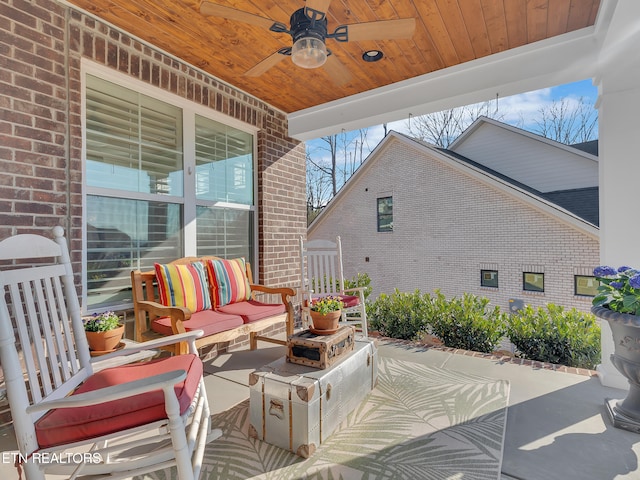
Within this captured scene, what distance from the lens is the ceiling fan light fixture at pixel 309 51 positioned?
6.16 ft

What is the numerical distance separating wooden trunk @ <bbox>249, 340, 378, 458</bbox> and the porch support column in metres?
2.12

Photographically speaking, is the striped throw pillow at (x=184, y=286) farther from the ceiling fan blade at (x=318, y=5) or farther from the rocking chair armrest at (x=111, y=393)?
the ceiling fan blade at (x=318, y=5)

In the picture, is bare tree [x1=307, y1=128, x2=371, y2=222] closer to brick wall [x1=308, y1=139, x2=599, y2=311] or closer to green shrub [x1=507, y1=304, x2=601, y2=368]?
brick wall [x1=308, y1=139, x2=599, y2=311]

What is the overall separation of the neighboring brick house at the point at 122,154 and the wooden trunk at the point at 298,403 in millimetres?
1500

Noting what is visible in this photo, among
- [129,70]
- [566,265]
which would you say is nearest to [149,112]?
[129,70]

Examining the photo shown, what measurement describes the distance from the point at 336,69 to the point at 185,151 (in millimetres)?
1614

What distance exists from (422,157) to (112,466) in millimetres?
9098

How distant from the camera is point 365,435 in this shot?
1927mm

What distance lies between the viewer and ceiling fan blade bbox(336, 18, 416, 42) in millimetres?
1843

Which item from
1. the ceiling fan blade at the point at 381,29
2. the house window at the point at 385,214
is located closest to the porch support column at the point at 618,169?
the ceiling fan blade at the point at 381,29

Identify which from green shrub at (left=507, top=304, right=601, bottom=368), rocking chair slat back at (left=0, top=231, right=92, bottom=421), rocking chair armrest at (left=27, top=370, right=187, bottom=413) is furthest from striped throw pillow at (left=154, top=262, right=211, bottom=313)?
green shrub at (left=507, top=304, right=601, bottom=368)

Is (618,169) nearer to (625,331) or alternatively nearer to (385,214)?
(625,331)

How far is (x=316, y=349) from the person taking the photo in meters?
1.94

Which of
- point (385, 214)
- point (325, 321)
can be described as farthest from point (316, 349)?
point (385, 214)
